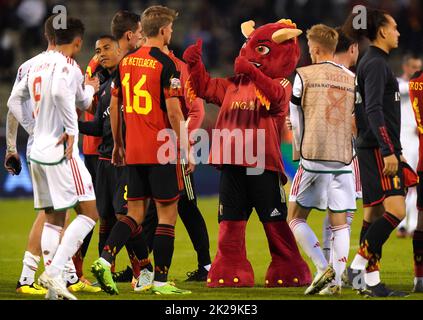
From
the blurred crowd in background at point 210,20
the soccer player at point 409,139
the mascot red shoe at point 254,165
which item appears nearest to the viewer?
the mascot red shoe at point 254,165

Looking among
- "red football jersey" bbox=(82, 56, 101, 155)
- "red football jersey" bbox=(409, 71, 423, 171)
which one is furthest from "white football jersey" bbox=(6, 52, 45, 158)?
"red football jersey" bbox=(409, 71, 423, 171)

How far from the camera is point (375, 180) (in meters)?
8.45

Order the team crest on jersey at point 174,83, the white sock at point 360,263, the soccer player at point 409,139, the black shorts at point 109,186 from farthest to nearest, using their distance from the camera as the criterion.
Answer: the soccer player at point 409,139
the black shorts at point 109,186
the team crest on jersey at point 174,83
the white sock at point 360,263

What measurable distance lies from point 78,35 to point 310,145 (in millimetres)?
2063

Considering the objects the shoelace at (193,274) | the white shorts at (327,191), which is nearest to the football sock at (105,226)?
the shoelace at (193,274)

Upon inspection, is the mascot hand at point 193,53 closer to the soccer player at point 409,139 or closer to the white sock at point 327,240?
the white sock at point 327,240

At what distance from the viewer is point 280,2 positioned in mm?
22969

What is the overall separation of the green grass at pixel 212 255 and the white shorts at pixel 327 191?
0.74m

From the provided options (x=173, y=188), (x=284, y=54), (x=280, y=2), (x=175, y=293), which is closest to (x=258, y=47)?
(x=284, y=54)

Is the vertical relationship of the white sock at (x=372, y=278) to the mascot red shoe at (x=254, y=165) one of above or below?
below

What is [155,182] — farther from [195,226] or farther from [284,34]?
[284,34]

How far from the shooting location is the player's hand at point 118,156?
8.93 m

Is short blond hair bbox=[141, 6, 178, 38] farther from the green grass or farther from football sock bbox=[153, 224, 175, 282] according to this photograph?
the green grass

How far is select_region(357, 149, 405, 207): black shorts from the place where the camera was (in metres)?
8.31
